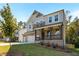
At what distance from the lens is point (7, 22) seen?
6.73m

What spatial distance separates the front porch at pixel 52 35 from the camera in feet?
25.1

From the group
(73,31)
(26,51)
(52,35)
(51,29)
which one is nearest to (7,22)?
(26,51)

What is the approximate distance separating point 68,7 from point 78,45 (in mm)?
1831

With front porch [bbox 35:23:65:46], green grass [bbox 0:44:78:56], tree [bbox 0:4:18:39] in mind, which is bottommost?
green grass [bbox 0:44:78:56]

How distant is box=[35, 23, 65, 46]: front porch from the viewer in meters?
7.64

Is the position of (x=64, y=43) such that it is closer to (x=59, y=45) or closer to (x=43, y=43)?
(x=59, y=45)

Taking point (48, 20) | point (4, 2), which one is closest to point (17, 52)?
point (4, 2)

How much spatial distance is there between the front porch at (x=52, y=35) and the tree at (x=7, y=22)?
5.77ft

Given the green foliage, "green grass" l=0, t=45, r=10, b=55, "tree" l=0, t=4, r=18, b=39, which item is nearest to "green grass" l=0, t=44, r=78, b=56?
"green grass" l=0, t=45, r=10, b=55

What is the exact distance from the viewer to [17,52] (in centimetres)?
629

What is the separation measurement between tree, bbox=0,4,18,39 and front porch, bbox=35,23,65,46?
69.3 inches

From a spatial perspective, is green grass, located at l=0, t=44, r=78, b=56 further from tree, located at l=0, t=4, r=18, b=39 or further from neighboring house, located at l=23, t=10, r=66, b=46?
neighboring house, located at l=23, t=10, r=66, b=46

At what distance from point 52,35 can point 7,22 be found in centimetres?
257

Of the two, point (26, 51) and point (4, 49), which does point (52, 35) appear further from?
point (4, 49)
